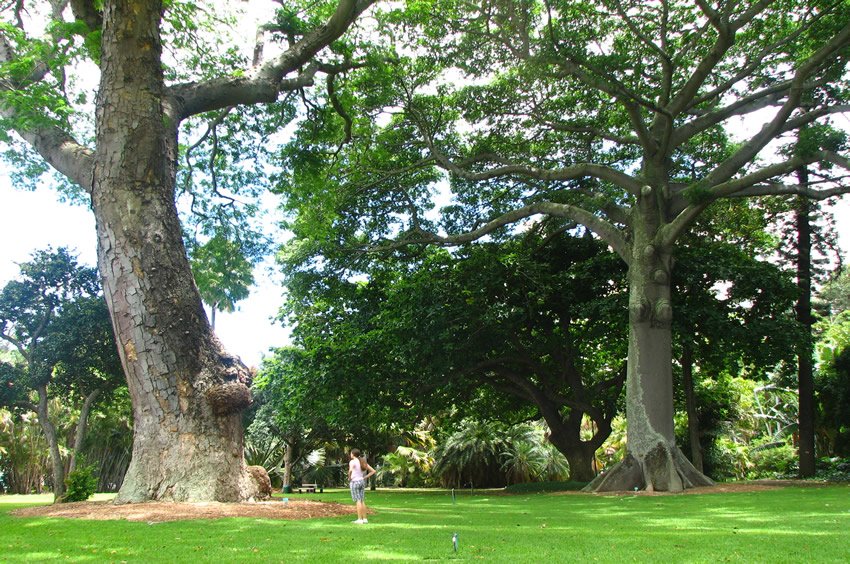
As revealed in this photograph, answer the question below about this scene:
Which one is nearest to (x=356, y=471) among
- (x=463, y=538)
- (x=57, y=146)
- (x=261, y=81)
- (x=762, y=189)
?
(x=463, y=538)

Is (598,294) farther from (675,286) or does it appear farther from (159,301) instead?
(159,301)

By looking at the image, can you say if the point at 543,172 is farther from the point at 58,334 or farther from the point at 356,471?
the point at 58,334

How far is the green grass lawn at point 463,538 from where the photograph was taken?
6.08 metres

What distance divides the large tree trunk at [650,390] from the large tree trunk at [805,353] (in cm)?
543

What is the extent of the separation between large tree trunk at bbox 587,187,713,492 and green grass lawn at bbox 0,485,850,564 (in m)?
6.22

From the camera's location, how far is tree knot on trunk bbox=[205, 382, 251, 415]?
10.5 metres

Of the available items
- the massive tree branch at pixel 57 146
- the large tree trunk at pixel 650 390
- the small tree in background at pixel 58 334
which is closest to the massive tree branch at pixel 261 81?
the massive tree branch at pixel 57 146

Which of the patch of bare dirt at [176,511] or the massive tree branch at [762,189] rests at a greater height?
the massive tree branch at [762,189]

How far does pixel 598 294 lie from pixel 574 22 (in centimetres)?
872

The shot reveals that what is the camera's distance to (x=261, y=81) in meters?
13.8

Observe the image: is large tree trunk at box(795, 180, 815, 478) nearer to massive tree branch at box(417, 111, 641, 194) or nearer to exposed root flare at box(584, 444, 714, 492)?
exposed root flare at box(584, 444, 714, 492)

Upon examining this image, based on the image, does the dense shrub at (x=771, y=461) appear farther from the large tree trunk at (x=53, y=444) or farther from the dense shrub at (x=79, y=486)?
the large tree trunk at (x=53, y=444)

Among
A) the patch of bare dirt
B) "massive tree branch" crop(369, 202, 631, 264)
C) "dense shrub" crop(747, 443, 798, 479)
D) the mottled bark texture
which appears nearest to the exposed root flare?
"massive tree branch" crop(369, 202, 631, 264)

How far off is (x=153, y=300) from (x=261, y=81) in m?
5.38
